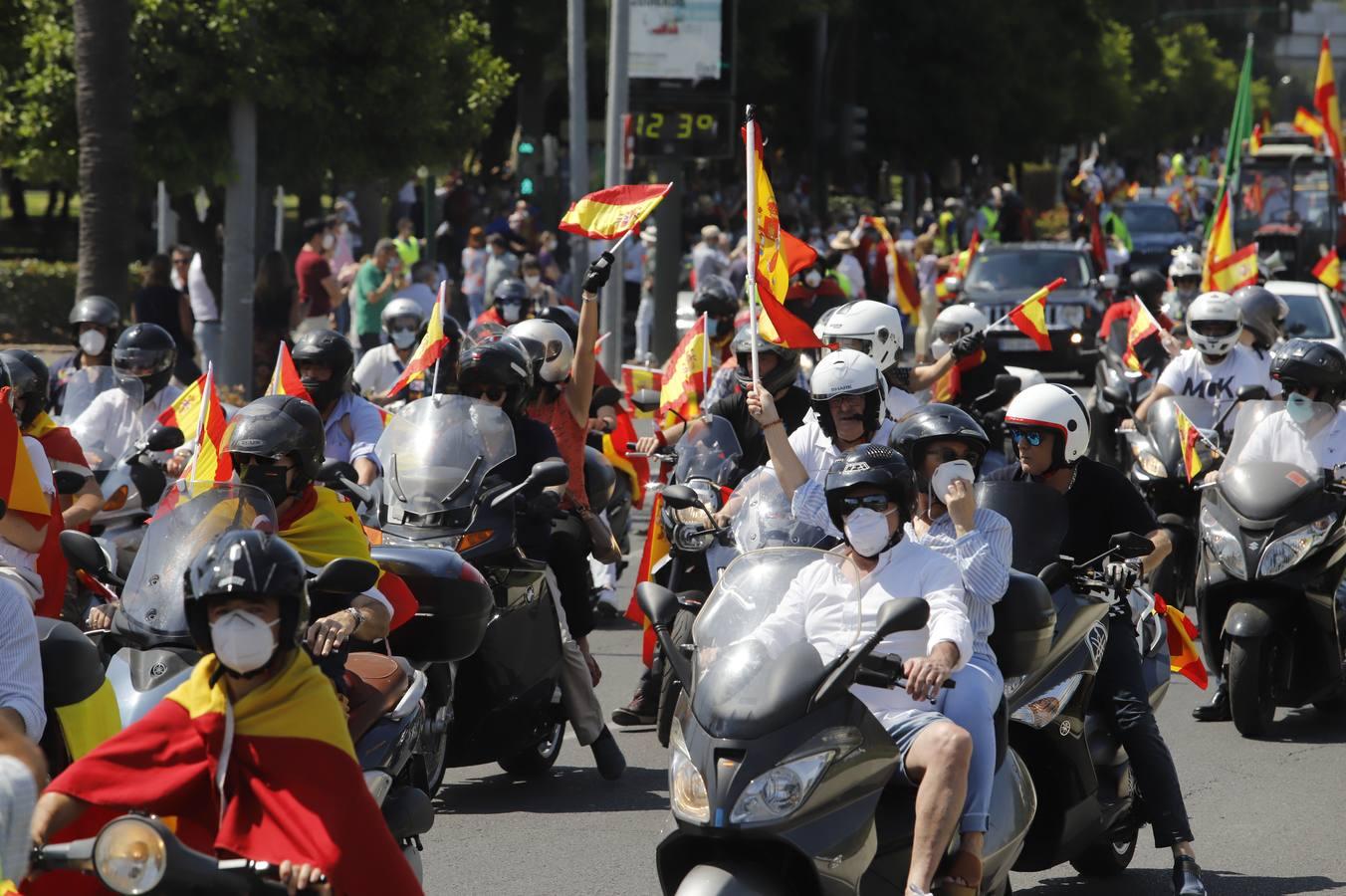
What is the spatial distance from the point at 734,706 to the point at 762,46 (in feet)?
134

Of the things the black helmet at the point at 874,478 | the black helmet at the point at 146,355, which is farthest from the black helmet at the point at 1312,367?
the black helmet at the point at 146,355

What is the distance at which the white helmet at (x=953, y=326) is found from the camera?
485 inches

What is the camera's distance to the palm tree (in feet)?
52.4

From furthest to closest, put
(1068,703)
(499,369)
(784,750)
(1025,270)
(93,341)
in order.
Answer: (1025,270) → (93,341) → (499,369) → (1068,703) → (784,750)

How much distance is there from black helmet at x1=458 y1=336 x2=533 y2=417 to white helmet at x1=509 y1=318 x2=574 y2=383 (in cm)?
107

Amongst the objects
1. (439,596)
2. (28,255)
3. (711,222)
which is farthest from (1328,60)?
(439,596)

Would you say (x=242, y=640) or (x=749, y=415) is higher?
(x=242, y=640)

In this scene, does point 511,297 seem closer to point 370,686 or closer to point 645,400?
point 645,400

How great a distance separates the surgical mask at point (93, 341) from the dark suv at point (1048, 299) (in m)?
16.6

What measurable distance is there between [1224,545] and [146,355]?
5106 millimetres

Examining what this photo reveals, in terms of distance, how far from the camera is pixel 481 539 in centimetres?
809

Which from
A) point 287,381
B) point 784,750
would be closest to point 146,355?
point 287,381

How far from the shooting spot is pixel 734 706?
5.09m

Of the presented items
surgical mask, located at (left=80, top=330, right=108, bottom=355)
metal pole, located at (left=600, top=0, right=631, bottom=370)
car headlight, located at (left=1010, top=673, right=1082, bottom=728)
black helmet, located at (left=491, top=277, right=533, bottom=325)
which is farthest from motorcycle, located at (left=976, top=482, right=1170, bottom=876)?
metal pole, located at (left=600, top=0, right=631, bottom=370)
